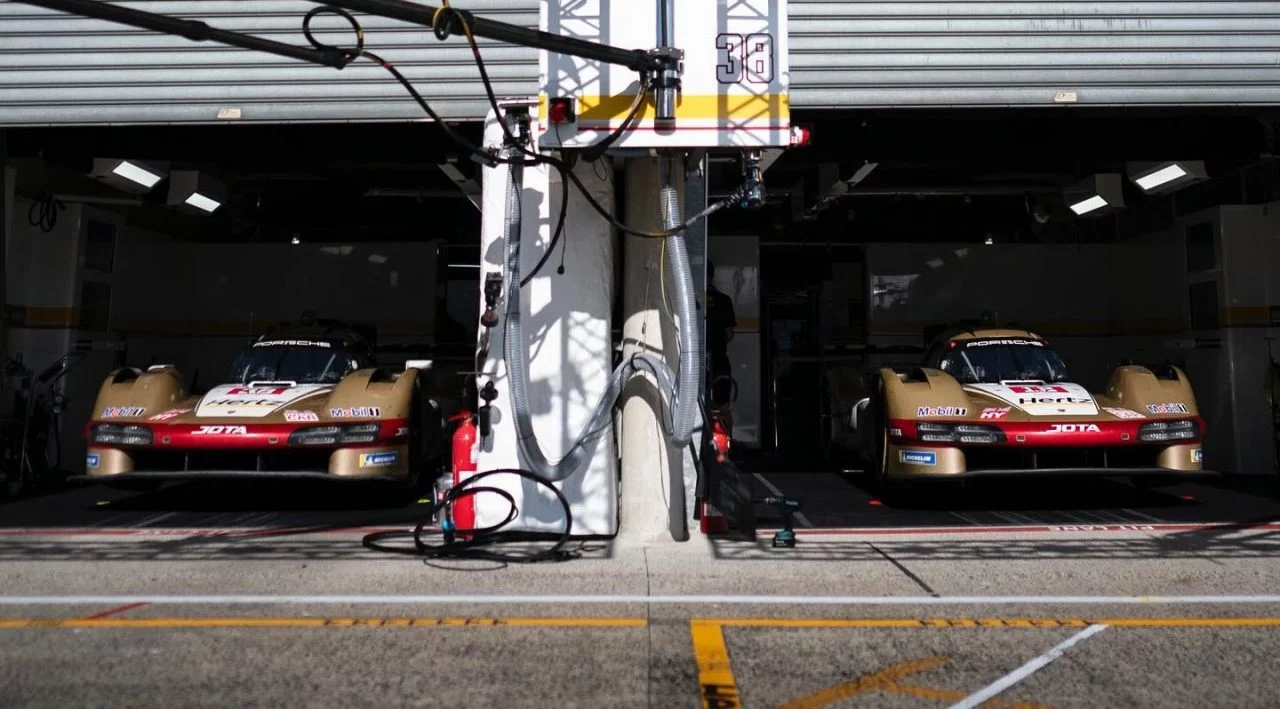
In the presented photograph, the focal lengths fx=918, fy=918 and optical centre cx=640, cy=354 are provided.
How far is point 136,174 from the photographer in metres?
9.63

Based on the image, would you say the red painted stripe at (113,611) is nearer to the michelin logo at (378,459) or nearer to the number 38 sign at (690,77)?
the michelin logo at (378,459)

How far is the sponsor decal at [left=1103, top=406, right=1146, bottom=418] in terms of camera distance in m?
7.41

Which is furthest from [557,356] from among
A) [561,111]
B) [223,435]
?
[223,435]

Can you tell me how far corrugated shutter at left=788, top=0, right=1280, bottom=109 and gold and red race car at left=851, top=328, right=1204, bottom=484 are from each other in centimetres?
234

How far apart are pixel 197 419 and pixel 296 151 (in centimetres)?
273

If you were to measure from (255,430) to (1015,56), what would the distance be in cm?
670

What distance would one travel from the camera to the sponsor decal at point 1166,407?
7500 mm

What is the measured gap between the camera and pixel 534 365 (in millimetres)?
6645

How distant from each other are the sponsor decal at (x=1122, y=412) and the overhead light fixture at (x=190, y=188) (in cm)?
987

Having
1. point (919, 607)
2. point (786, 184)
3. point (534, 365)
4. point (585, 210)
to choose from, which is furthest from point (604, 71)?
point (786, 184)

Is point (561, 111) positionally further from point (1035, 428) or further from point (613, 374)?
point (1035, 428)

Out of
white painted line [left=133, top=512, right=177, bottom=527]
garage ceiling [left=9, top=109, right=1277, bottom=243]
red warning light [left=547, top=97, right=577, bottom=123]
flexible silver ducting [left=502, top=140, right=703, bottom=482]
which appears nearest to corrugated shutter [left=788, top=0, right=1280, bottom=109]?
garage ceiling [left=9, top=109, right=1277, bottom=243]

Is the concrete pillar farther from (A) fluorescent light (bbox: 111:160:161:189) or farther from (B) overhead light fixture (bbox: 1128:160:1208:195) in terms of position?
(B) overhead light fixture (bbox: 1128:160:1208:195)

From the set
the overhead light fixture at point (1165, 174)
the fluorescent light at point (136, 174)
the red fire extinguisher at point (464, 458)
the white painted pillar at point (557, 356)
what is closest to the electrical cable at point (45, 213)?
the fluorescent light at point (136, 174)
